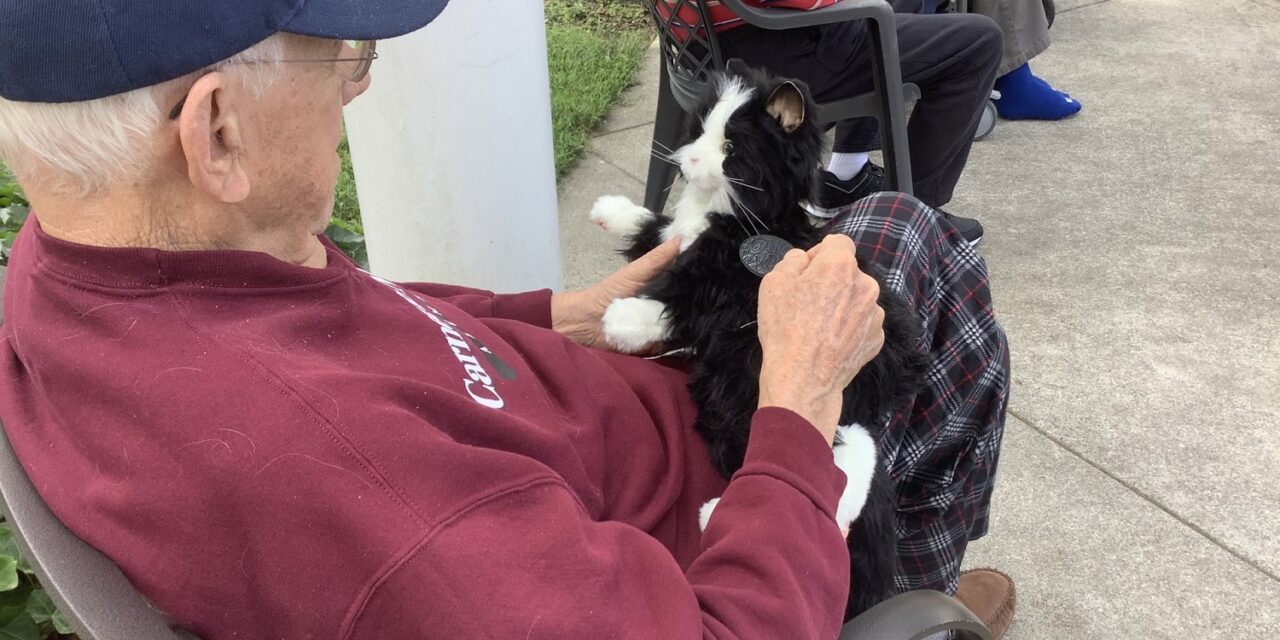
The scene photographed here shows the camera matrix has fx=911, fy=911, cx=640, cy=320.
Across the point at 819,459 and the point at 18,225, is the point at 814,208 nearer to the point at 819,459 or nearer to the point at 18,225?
the point at 819,459

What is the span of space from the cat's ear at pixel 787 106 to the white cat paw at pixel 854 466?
537mm

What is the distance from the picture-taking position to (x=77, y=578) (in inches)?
30.4

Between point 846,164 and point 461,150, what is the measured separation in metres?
2.04

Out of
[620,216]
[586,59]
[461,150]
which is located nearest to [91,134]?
[461,150]

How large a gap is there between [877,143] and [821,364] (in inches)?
99.8

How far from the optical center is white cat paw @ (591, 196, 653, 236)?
2.01 m

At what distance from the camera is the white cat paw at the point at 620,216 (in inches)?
79.2

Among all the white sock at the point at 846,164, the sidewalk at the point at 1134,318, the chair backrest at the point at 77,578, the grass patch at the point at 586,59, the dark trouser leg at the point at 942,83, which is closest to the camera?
the chair backrest at the point at 77,578

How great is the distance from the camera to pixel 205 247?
99 centimetres

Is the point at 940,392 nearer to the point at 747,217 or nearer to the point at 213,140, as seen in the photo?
the point at 747,217

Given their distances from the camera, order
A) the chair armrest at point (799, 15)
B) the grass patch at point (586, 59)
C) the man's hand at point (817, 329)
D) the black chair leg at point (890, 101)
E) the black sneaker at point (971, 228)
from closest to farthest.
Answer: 1. the man's hand at point (817, 329)
2. the chair armrest at point (799, 15)
3. the black chair leg at point (890, 101)
4. the black sneaker at point (971, 228)
5. the grass patch at point (586, 59)

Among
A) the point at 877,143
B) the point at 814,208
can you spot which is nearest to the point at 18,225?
the point at 814,208

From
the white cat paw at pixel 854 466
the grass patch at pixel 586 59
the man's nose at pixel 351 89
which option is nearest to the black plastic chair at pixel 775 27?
the grass patch at pixel 586 59

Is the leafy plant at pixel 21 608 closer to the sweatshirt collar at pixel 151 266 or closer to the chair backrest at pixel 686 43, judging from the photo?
the sweatshirt collar at pixel 151 266
